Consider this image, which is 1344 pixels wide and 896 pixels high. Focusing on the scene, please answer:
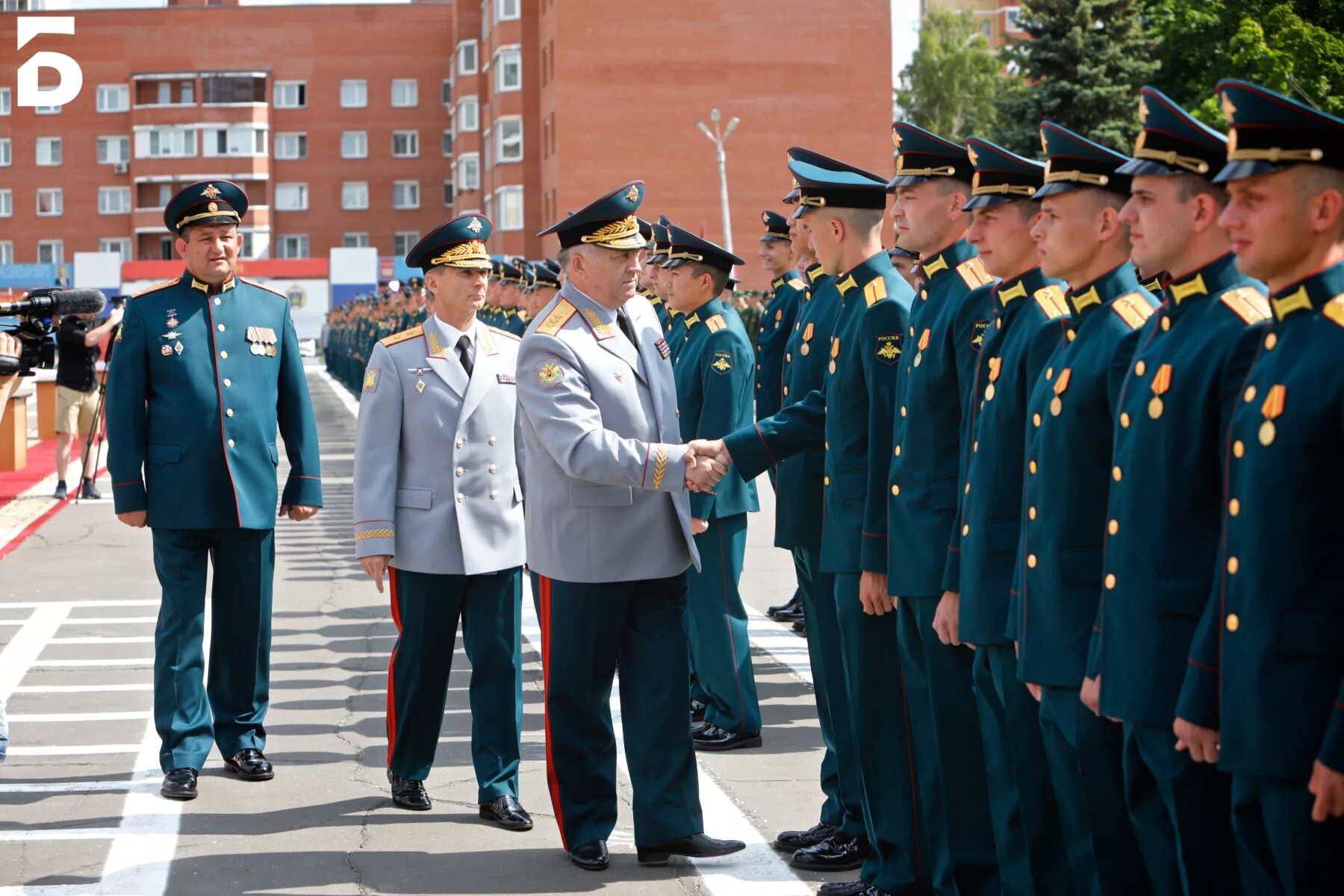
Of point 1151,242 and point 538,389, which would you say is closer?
point 1151,242

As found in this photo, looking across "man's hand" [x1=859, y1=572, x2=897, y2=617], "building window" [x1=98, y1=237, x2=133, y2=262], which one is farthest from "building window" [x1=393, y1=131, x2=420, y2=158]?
"man's hand" [x1=859, y1=572, x2=897, y2=617]

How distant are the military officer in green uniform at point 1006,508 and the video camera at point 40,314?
12.3 feet

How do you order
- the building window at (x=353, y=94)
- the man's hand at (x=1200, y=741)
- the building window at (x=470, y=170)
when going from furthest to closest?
the building window at (x=353, y=94) < the building window at (x=470, y=170) < the man's hand at (x=1200, y=741)

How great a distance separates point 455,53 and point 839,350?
302ft

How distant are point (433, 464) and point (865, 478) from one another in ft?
6.37

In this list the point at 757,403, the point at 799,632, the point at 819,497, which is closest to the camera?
the point at 819,497

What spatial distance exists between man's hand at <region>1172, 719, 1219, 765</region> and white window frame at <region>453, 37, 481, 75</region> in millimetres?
91243

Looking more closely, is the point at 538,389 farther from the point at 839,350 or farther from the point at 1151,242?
the point at 1151,242

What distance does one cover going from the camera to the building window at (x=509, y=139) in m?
79.1

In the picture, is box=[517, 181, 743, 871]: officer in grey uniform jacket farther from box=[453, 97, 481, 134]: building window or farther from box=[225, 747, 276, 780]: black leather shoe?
box=[453, 97, 481, 134]: building window

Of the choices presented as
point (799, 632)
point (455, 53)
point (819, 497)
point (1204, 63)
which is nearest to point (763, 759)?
point (819, 497)

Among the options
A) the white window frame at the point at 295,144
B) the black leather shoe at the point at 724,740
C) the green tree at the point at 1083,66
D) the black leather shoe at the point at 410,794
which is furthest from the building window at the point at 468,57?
the black leather shoe at the point at 410,794

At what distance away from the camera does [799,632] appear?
11203 millimetres

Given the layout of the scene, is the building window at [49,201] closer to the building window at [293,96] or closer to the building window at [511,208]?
the building window at [293,96]
